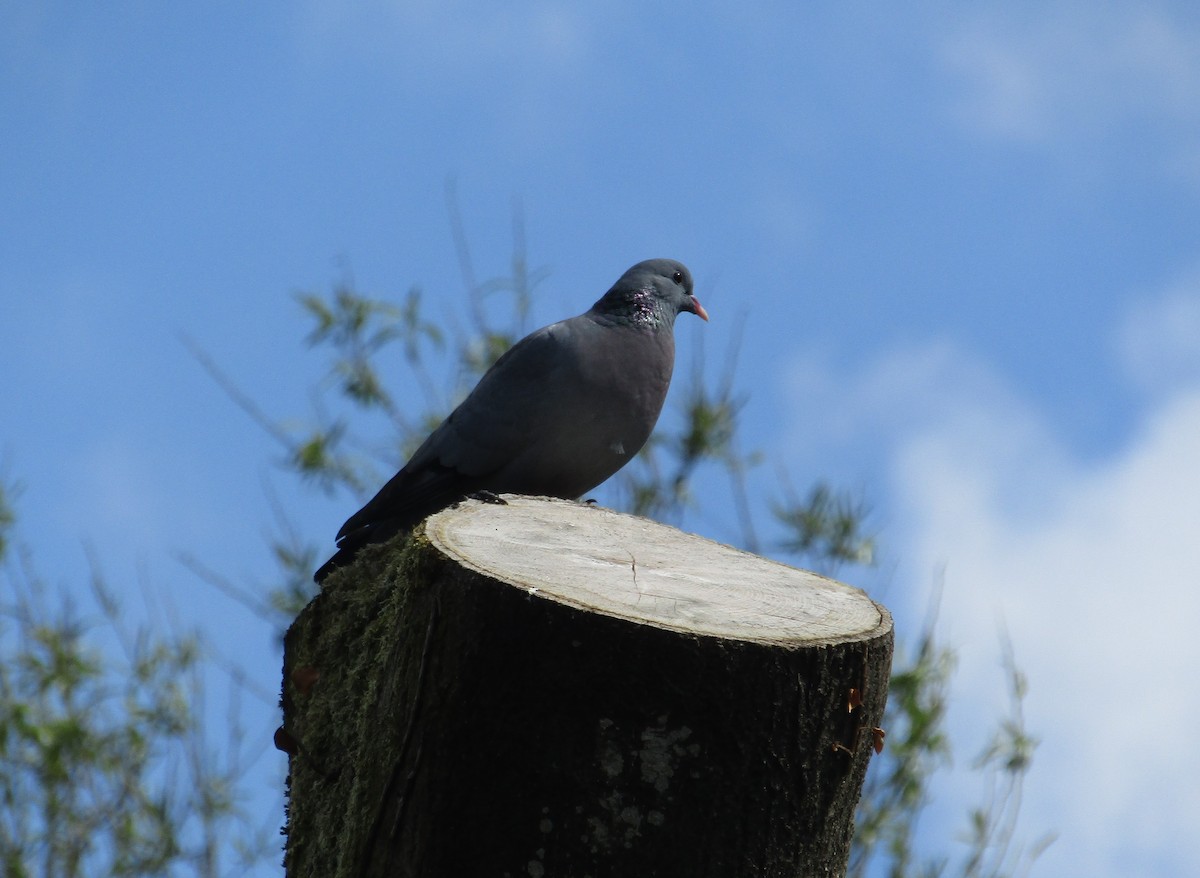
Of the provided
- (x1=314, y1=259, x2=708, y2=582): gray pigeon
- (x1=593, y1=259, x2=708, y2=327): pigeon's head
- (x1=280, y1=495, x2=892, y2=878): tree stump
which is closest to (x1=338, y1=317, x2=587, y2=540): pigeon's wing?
(x1=314, y1=259, x2=708, y2=582): gray pigeon

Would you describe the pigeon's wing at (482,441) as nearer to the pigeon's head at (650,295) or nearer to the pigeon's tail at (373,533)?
the pigeon's tail at (373,533)

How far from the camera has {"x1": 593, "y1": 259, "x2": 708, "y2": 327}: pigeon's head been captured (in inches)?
187

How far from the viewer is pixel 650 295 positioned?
4.85 m

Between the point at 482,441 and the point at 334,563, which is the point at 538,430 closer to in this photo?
the point at 482,441

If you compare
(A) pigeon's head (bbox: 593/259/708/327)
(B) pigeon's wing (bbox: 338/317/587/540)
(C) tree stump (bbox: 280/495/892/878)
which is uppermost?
(A) pigeon's head (bbox: 593/259/708/327)

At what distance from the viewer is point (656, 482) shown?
647 cm

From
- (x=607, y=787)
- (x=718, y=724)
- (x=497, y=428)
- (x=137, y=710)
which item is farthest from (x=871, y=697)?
(x=137, y=710)

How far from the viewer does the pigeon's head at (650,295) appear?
4742 millimetres

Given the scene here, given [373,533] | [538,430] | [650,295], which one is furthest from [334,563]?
[650,295]

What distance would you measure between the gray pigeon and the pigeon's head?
0.28 metres

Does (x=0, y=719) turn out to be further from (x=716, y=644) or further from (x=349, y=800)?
(x=716, y=644)

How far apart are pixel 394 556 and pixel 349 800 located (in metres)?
0.64

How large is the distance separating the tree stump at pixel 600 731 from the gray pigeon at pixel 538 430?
1.61 metres

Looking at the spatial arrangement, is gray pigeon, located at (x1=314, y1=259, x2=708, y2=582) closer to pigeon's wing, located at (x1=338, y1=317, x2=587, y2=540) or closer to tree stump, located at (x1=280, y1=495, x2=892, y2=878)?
pigeon's wing, located at (x1=338, y1=317, x2=587, y2=540)
